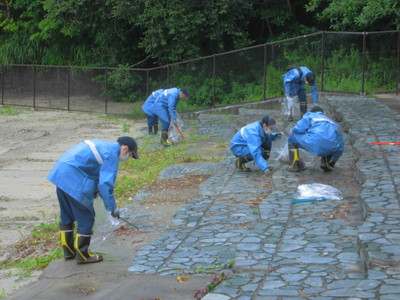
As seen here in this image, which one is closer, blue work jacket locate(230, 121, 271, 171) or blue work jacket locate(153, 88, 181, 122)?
blue work jacket locate(230, 121, 271, 171)

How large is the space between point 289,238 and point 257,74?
1389cm

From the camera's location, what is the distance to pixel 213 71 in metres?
20.4

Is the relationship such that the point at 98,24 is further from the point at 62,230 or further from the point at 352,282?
the point at 352,282

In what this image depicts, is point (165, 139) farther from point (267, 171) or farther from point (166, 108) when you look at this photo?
point (267, 171)

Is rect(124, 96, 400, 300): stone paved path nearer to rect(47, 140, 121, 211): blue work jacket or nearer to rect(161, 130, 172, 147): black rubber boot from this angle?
rect(47, 140, 121, 211): blue work jacket

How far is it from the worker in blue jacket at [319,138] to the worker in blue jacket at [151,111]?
6637 mm

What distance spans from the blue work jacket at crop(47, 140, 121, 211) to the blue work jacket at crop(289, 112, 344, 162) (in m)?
3.89

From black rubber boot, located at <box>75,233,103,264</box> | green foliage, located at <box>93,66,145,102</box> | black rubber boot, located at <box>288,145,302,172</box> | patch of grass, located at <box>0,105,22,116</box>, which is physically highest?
green foliage, located at <box>93,66,145,102</box>

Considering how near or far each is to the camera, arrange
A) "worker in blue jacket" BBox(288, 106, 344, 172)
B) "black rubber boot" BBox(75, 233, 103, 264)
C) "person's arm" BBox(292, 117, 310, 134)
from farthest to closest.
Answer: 1. "person's arm" BBox(292, 117, 310, 134)
2. "worker in blue jacket" BBox(288, 106, 344, 172)
3. "black rubber boot" BBox(75, 233, 103, 264)

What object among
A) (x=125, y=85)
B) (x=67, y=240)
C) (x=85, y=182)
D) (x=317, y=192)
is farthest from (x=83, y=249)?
(x=125, y=85)

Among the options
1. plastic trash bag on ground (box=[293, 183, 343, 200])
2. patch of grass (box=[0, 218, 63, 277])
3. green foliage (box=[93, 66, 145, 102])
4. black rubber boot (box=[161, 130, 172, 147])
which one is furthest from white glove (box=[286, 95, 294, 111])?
green foliage (box=[93, 66, 145, 102])

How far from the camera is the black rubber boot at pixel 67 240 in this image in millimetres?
6762

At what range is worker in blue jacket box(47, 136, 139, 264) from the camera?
6.45m

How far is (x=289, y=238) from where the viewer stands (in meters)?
6.71
